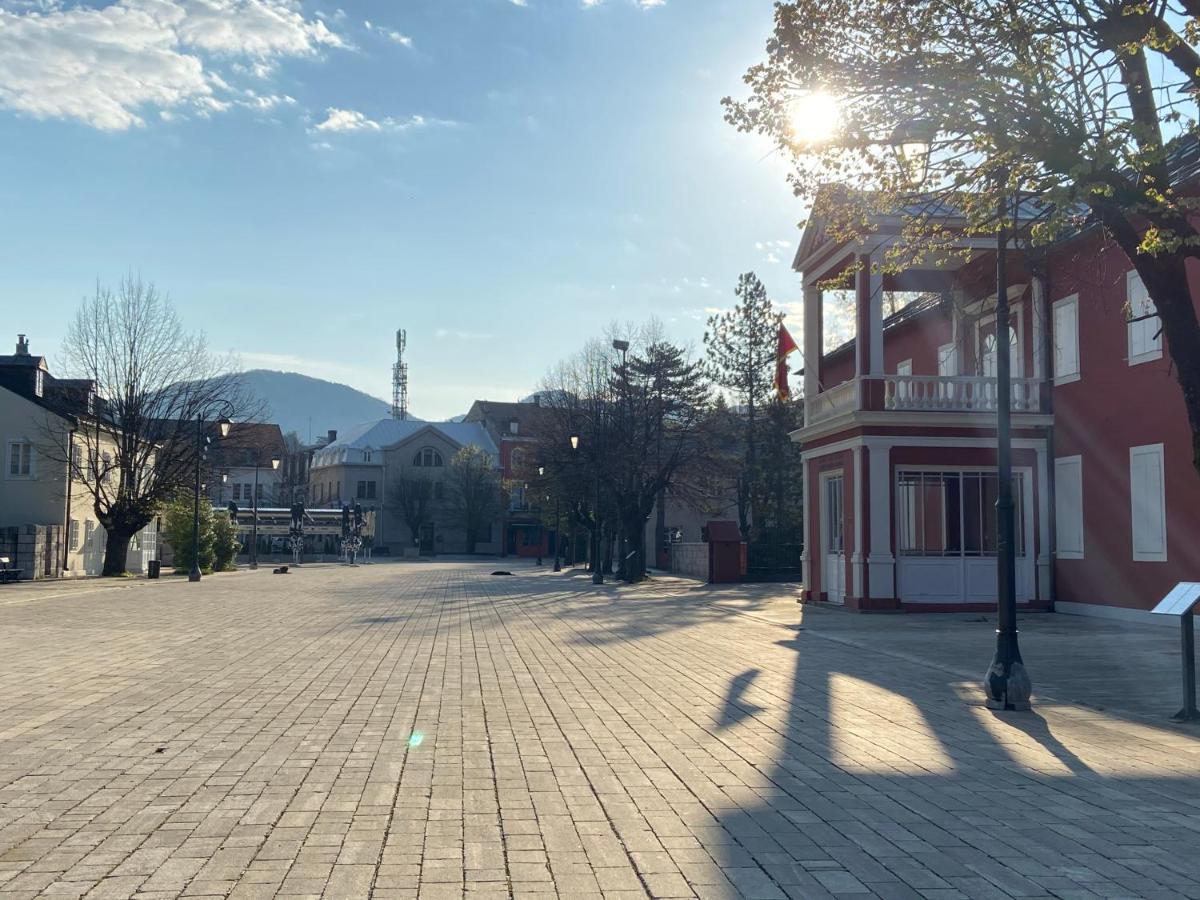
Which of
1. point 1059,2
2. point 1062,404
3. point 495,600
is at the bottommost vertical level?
point 495,600

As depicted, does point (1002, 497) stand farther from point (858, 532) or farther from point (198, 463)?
point (198, 463)

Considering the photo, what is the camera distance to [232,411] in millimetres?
43625

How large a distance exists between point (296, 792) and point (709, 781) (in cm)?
255

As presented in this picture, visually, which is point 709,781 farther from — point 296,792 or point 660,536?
point 660,536

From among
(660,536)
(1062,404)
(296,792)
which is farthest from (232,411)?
(296,792)

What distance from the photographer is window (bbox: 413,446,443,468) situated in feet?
331

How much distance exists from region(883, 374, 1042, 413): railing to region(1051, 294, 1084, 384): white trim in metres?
0.52

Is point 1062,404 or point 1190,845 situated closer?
point 1190,845

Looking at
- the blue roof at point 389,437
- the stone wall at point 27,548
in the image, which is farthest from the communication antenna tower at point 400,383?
the stone wall at point 27,548

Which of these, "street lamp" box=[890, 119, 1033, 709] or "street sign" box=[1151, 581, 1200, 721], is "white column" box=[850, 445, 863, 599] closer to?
"street lamp" box=[890, 119, 1033, 709]

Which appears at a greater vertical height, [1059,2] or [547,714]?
[1059,2]

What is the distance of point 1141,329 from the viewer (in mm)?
21094

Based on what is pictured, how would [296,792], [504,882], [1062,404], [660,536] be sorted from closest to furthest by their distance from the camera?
[504,882] < [296,792] < [1062,404] < [660,536]

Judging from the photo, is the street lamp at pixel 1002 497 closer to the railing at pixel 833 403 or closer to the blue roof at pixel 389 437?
the railing at pixel 833 403
